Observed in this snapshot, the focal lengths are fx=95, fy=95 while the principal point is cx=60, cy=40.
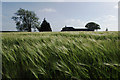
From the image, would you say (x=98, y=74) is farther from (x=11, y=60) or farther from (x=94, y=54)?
(x=11, y=60)

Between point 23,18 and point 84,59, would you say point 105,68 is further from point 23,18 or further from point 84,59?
point 23,18

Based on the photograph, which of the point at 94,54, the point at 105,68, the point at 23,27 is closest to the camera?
the point at 105,68

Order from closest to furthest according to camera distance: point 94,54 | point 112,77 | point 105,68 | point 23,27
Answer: point 112,77 < point 105,68 < point 94,54 < point 23,27

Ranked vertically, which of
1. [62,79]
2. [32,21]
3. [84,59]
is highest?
[32,21]

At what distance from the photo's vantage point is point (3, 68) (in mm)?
761

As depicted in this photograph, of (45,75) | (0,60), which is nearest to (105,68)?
(45,75)

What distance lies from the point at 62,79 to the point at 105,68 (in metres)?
0.30

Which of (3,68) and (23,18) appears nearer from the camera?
(3,68)

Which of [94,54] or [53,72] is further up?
[94,54]

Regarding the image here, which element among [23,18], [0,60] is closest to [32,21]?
[23,18]

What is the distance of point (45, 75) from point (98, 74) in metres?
0.33

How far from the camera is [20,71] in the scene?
27.9 inches

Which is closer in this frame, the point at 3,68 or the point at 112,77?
the point at 112,77

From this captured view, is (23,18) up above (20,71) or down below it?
above
